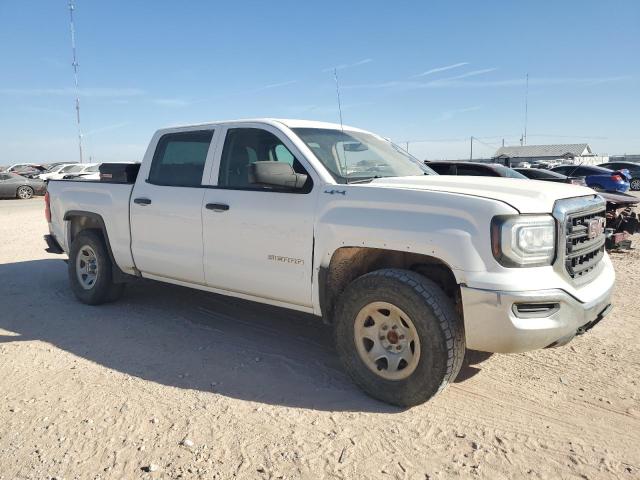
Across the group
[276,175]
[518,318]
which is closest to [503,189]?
[518,318]

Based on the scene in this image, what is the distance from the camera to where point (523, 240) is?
3.14 metres

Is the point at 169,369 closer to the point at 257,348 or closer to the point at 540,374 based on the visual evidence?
the point at 257,348

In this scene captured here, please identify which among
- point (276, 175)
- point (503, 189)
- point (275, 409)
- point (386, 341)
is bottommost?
point (275, 409)

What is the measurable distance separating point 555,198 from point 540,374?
1464 millimetres

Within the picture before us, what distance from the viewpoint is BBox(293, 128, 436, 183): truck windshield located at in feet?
13.5

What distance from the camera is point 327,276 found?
387cm

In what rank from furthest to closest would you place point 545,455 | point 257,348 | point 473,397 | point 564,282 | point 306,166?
point 257,348
point 306,166
point 473,397
point 564,282
point 545,455

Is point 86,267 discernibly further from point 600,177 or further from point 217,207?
point 600,177

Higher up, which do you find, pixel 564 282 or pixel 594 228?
pixel 594 228

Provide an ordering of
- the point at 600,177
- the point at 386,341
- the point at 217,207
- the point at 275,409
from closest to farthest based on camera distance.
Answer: the point at 275,409, the point at 386,341, the point at 217,207, the point at 600,177

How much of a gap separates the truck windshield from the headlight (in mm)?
1248

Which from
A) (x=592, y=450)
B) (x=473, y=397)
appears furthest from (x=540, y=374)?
(x=592, y=450)

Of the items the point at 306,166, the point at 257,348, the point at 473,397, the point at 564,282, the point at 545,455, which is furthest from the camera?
the point at 257,348

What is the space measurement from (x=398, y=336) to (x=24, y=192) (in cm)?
2655
